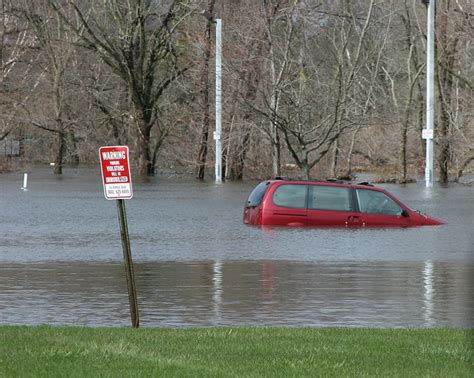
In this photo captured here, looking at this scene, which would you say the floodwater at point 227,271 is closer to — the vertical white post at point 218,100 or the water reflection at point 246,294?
the water reflection at point 246,294

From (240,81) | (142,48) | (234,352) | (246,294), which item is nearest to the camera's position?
(234,352)

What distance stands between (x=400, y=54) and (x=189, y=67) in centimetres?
1324

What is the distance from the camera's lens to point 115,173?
1402 centimetres

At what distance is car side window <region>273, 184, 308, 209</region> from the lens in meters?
29.3

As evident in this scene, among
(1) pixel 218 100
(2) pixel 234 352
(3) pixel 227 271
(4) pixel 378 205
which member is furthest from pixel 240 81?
(2) pixel 234 352

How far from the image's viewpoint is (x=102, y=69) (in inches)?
2886

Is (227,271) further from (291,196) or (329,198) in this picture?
(329,198)

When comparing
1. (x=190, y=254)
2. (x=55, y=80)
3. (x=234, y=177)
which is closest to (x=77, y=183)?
(x=234, y=177)

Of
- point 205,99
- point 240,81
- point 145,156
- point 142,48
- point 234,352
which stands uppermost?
point 142,48

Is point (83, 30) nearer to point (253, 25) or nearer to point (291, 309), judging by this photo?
point (253, 25)

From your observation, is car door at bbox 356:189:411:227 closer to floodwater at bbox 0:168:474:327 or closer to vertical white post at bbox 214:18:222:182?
floodwater at bbox 0:168:474:327

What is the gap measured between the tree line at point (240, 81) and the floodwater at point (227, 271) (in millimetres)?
17735

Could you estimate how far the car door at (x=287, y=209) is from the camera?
97.3ft

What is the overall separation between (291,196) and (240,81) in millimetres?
27942
